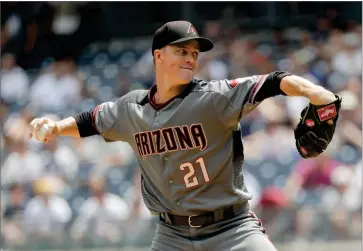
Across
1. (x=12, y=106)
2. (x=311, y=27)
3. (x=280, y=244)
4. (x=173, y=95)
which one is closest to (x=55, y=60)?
(x=12, y=106)

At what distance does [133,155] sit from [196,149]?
5816 millimetres

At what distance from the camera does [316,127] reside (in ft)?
13.8

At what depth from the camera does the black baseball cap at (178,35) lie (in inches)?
183

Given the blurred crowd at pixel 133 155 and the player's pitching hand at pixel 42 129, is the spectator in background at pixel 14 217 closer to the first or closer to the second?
the blurred crowd at pixel 133 155

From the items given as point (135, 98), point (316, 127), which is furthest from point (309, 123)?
point (135, 98)

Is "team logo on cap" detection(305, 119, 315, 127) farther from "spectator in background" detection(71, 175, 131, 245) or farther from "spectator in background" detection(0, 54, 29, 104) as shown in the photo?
"spectator in background" detection(0, 54, 29, 104)

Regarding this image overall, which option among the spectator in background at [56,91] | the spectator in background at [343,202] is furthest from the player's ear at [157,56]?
the spectator in background at [56,91]

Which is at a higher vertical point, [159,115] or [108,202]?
[159,115]

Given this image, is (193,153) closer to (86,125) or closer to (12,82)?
(86,125)

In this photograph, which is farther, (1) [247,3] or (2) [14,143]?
(1) [247,3]

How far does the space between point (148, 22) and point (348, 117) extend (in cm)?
507

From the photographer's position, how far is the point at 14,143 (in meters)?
10.8

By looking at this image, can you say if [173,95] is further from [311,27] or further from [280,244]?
[311,27]

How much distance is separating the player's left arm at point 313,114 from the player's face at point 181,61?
2.24 feet
